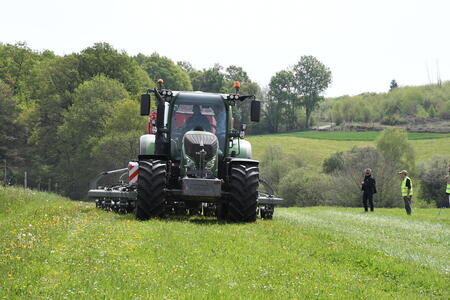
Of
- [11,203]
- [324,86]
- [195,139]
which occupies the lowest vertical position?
[11,203]

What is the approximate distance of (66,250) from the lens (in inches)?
352

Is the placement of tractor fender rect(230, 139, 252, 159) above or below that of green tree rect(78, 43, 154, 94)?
below

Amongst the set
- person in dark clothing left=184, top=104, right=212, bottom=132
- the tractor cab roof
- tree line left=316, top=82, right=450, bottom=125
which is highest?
tree line left=316, top=82, right=450, bottom=125

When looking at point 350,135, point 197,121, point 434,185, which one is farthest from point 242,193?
point 350,135

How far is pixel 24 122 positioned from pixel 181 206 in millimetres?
43159

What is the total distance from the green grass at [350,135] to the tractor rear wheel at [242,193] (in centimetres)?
7428

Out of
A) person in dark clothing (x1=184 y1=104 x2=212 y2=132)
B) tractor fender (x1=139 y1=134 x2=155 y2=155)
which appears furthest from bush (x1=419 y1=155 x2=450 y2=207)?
person in dark clothing (x1=184 y1=104 x2=212 y2=132)

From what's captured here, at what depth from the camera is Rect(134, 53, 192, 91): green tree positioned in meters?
87.0

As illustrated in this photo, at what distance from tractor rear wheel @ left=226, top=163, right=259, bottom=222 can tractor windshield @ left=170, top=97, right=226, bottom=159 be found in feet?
6.11

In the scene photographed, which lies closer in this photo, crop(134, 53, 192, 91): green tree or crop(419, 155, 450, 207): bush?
crop(419, 155, 450, 207): bush

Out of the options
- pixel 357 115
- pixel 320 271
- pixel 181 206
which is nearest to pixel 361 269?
pixel 320 271

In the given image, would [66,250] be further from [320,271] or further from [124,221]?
[124,221]

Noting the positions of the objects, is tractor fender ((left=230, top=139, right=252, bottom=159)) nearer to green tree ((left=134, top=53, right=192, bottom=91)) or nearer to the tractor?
the tractor

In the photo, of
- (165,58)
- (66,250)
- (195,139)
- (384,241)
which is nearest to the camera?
(66,250)
